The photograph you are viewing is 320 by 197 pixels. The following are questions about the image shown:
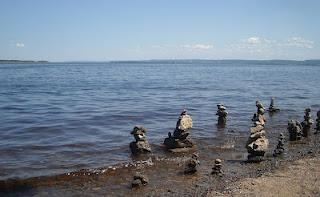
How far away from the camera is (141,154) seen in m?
23.3

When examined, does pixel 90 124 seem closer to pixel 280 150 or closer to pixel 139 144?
pixel 139 144

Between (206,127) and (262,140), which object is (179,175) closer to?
(262,140)

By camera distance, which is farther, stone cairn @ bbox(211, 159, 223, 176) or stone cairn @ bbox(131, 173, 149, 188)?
stone cairn @ bbox(211, 159, 223, 176)

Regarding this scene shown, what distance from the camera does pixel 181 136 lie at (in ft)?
79.9

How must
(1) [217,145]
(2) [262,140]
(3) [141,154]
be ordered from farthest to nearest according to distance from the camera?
(1) [217,145], (3) [141,154], (2) [262,140]

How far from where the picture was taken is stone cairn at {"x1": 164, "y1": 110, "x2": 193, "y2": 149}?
23906mm

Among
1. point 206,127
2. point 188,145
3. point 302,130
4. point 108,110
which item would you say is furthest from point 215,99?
point 188,145

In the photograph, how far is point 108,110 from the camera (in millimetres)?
41375

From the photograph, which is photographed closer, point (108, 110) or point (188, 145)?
point (188, 145)

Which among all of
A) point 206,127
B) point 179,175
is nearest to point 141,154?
point 179,175

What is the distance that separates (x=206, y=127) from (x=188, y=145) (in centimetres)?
760

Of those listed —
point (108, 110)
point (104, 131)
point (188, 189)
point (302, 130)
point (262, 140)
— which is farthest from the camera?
point (108, 110)

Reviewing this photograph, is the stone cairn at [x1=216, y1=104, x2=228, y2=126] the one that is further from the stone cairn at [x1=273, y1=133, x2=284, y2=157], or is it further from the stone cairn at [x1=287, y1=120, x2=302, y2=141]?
the stone cairn at [x1=273, y1=133, x2=284, y2=157]

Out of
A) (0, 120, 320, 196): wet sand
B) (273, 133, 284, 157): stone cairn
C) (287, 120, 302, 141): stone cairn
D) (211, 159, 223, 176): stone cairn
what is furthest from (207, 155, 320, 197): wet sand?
(287, 120, 302, 141): stone cairn
